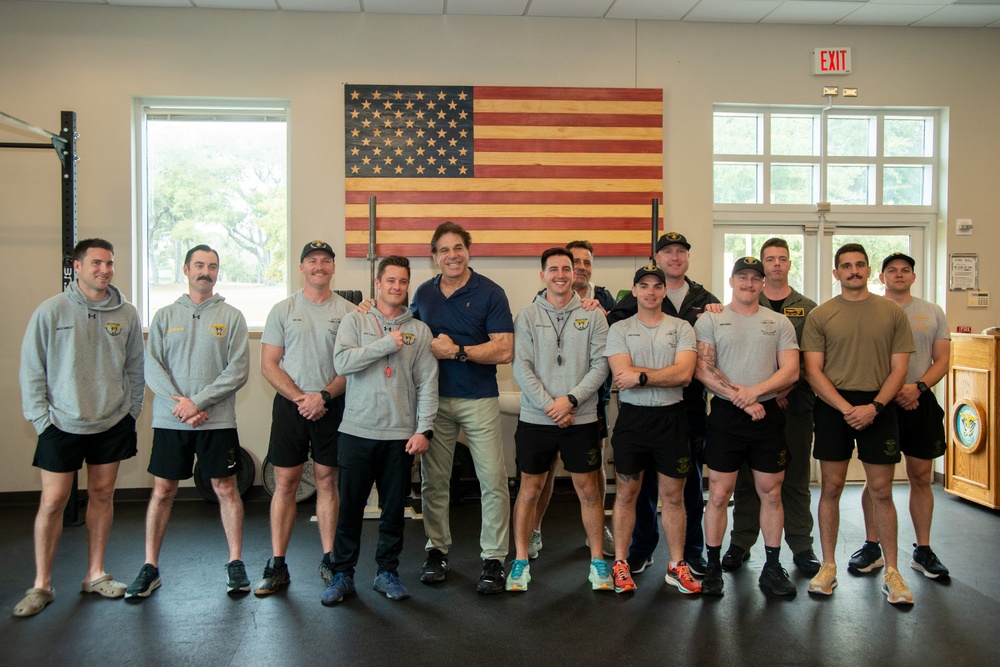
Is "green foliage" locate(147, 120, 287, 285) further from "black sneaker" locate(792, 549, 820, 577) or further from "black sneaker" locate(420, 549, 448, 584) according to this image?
"black sneaker" locate(792, 549, 820, 577)

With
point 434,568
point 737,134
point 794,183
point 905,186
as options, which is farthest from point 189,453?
point 905,186

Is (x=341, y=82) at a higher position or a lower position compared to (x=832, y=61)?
lower

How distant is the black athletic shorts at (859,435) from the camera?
11.3 ft

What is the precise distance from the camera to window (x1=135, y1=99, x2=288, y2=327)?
554 cm

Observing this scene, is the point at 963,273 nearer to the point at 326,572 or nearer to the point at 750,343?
the point at 750,343

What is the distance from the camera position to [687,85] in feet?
18.6

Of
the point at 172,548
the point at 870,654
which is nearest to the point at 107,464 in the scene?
the point at 172,548

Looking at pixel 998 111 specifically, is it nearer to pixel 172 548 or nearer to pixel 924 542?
pixel 924 542

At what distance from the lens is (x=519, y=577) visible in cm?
350

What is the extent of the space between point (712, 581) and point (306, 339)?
2.36m

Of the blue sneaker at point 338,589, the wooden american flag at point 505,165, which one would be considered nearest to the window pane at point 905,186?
the wooden american flag at point 505,165

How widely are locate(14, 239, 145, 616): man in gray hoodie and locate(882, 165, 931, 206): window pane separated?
234 inches

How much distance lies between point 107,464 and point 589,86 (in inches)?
171

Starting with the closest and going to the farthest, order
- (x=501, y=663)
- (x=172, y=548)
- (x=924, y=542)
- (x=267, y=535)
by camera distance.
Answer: (x=501, y=663) < (x=924, y=542) < (x=172, y=548) < (x=267, y=535)
